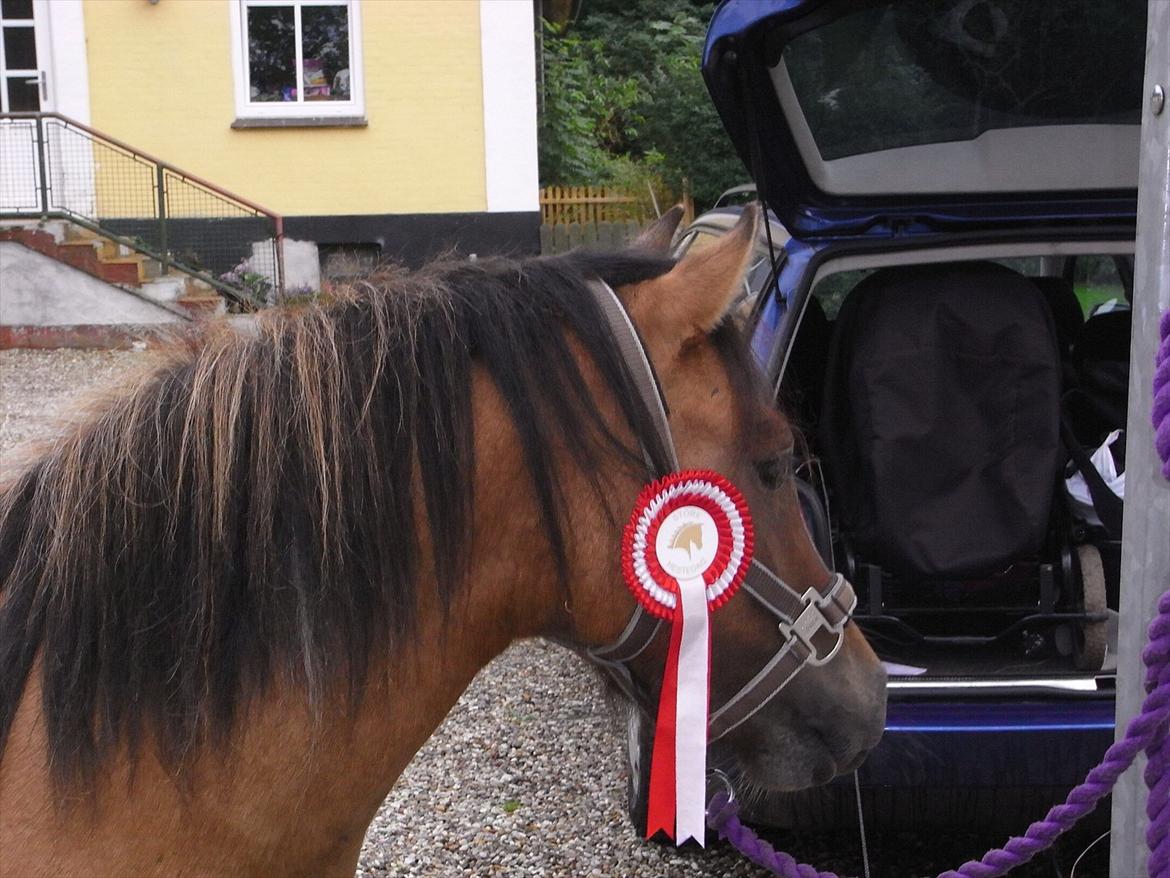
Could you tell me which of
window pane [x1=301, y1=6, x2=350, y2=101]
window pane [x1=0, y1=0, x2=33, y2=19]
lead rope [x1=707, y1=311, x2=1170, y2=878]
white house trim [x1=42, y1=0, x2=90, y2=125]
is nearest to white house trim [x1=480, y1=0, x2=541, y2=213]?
window pane [x1=301, y1=6, x2=350, y2=101]

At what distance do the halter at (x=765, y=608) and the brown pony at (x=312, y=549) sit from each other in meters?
0.02

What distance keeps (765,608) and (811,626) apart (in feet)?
0.25

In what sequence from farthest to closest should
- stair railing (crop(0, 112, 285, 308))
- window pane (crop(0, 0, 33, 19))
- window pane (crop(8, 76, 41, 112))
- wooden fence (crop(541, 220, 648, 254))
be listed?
wooden fence (crop(541, 220, 648, 254)) → window pane (crop(8, 76, 41, 112)) → window pane (crop(0, 0, 33, 19)) → stair railing (crop(0, 112, 285, 308))

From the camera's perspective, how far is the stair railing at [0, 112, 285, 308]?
12.6 metres

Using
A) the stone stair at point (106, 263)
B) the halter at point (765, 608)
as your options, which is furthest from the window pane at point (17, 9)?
the halter at point (765, 608)

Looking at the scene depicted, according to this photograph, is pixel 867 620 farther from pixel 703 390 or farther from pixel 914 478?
pixel 703 390

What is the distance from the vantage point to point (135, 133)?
13.1 m

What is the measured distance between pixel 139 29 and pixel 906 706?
1259 cm

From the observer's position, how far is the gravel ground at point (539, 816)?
3.45 m

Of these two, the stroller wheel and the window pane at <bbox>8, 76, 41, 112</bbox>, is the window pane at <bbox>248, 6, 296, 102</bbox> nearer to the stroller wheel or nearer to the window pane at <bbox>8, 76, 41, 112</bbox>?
the window pane at <bbox>8, 76, 41, 112</bbox>

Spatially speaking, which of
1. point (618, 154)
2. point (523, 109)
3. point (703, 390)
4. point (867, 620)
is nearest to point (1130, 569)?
point (703, 390)

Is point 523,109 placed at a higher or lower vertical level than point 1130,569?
higher

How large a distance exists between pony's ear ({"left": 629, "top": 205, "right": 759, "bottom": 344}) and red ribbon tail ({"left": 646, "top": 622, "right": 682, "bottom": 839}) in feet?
1.32

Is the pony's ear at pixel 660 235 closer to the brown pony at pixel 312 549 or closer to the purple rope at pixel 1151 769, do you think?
the brown pony at pixel 312 549
